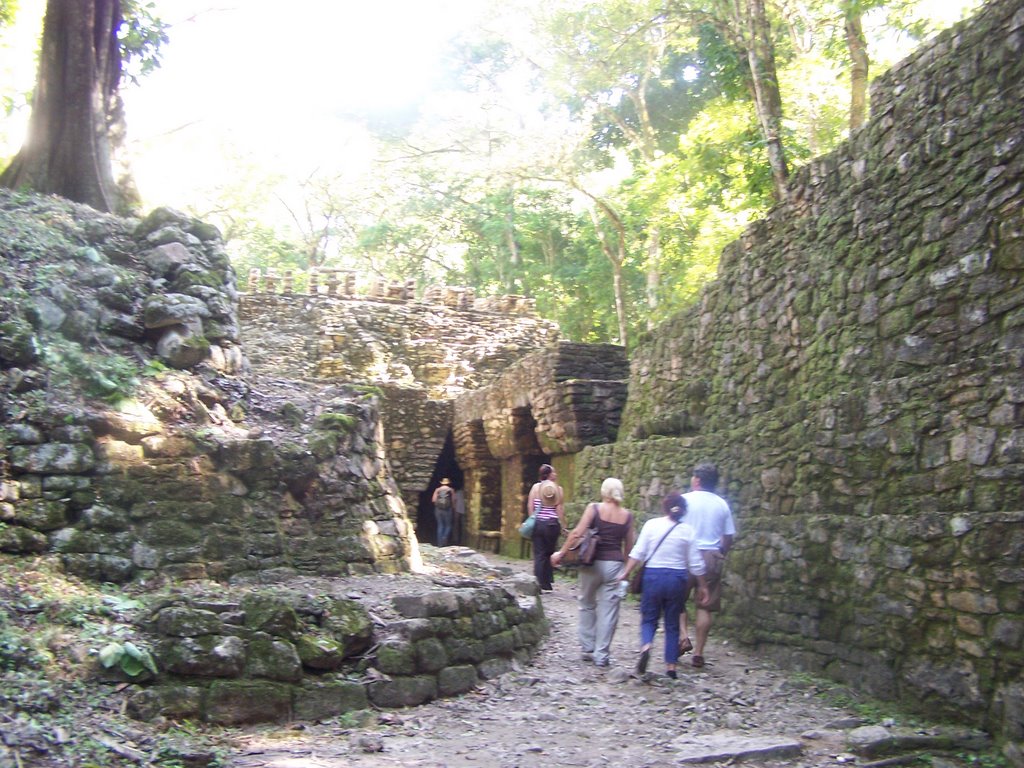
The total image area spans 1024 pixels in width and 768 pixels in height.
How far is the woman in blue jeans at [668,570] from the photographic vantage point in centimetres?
642

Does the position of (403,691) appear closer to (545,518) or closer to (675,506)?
(675,506)

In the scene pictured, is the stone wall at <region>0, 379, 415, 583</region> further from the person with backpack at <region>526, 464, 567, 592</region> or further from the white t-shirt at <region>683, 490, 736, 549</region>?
the white t-shirt at <region>683, 490, 736, 549</region>

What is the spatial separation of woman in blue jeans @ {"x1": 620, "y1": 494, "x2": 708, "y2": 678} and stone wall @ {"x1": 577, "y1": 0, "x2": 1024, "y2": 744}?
2.70 ft

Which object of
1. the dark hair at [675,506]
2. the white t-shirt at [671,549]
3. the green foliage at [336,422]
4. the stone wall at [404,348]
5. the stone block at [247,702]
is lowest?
the stone block at [247,702]

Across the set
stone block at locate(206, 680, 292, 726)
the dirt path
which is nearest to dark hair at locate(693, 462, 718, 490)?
the dirt path

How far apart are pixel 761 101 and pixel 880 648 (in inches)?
279

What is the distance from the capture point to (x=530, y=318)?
23.7 metres

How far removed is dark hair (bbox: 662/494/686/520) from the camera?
656 cm

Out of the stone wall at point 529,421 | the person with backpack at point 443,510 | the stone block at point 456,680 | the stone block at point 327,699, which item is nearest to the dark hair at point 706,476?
the stone block at point 456,680

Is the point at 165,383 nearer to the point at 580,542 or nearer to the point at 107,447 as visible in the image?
the point at 107,447

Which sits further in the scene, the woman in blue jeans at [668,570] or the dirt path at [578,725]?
the woman in blue jeans at [668,570]

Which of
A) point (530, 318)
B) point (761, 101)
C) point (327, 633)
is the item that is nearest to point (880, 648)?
point (327, 633)

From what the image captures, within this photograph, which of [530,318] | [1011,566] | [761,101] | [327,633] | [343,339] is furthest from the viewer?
[530,318]

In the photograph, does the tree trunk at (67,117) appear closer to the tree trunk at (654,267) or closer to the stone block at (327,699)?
the stone block at (327,699)
